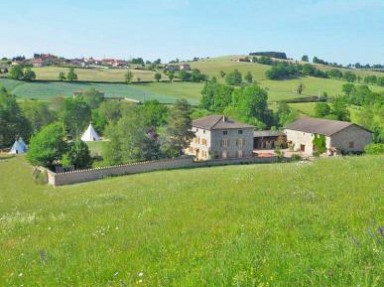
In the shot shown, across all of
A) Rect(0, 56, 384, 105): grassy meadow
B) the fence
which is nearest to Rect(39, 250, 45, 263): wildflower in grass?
the fence

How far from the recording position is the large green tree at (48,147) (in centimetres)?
4506

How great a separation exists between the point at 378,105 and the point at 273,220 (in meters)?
80.9

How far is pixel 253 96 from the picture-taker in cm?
8669

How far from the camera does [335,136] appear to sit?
198 ft

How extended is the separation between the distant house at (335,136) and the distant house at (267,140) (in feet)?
10.7

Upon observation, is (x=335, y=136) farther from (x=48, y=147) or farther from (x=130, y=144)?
(x=48, y=147)

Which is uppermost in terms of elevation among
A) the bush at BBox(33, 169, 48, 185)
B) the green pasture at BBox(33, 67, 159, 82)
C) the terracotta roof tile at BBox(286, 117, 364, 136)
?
the green pasture at BBox(33, 67, 159, 82)

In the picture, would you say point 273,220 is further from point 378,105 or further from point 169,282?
point 378,105

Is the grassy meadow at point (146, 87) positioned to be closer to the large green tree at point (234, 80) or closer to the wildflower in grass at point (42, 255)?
the large green tree at point (234, 80)

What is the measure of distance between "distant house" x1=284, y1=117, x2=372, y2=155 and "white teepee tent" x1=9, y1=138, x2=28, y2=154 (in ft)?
134

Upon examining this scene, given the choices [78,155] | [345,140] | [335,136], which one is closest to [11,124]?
[78,155]

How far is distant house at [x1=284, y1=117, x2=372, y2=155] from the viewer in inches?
2382

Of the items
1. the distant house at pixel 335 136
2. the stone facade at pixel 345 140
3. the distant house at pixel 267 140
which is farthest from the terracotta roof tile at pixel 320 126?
the distant house at pixel 267 140

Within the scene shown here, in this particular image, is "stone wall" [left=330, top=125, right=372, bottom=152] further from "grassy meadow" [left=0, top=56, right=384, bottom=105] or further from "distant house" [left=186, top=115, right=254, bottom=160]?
"grassy meadow" [left=0, top=56, right=384, bottom=105]
